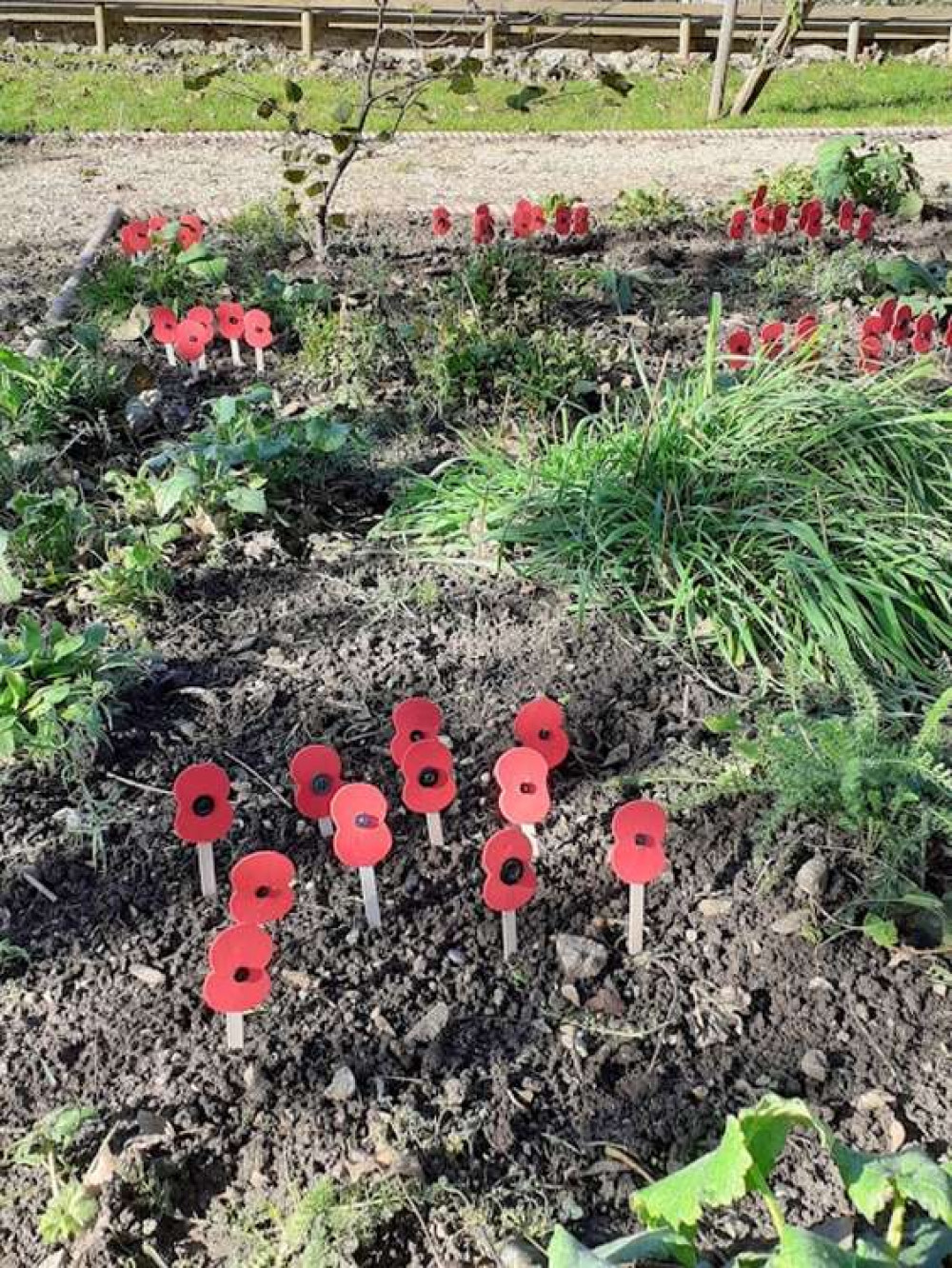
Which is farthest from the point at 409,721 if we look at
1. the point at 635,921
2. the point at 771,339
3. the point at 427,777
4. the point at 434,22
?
the point at 434,22

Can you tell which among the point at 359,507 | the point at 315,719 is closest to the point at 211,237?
the point at 359,507

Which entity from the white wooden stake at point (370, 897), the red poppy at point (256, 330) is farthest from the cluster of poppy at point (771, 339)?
the white wooden stake at point (370, 897)

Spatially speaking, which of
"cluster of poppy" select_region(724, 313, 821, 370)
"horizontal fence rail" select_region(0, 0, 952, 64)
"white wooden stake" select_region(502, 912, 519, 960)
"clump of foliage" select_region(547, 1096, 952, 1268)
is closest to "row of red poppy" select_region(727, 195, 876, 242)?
"cluster of poppy" select_region(724, 313, 821, 370)

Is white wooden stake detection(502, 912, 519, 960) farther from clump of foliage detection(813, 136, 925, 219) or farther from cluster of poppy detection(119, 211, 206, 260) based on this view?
clump of foliage detection(813, 136, 925, 219)

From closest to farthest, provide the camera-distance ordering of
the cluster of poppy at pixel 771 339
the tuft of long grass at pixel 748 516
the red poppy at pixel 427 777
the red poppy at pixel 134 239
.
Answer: the red poppy at pixel 427 777, the tuft of long grass at pixel 748 516, the cluster of poppy at pixel 771 339, the red poppy at pixel 134 239

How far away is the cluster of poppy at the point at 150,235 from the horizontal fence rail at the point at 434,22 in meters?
8.60

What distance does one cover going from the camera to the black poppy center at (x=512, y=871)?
6.39 ft

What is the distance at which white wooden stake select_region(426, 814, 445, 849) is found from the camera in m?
2.26

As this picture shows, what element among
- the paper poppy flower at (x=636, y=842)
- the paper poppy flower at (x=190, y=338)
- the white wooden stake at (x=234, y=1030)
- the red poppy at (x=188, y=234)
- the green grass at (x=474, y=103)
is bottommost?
the white wooden stake at (x=234, y=1030)

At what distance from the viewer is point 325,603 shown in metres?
3.03

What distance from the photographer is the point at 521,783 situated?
2078 millimetres

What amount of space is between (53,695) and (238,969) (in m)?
0.86

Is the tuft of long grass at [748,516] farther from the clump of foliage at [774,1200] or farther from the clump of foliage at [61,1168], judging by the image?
the clump of foliage at [61,1168]

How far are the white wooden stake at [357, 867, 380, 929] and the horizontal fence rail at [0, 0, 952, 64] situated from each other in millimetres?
12110
